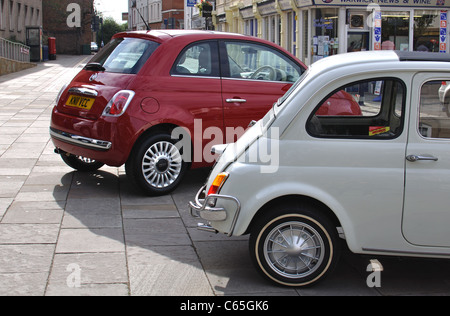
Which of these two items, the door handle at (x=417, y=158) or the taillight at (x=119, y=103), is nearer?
the door handle at (x=417, y=158)

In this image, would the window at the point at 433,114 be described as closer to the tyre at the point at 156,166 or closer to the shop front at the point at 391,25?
the tyre at the point at 156,166

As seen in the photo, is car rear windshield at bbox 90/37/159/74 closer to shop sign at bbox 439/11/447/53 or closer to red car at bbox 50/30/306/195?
red car at bbox 50/30/306/195

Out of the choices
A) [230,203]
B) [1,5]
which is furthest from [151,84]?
[1,5]

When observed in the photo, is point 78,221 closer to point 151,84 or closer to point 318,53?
point 151,84

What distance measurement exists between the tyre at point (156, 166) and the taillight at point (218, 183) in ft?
8.53

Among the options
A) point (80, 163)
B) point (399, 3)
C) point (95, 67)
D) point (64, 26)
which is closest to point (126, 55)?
point (95, 67)

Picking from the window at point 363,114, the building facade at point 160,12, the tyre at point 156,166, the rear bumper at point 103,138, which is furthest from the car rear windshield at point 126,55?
the building facade at point 160,12

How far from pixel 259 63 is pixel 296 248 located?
393 centimetres

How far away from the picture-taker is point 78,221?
6.52 meters

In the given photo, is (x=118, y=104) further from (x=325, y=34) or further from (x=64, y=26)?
(x=64, y=26)

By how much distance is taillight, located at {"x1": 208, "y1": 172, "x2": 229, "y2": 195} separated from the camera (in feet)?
15.9

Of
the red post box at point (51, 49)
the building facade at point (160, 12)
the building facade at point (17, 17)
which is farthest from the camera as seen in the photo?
the building facade at point (160, 12)

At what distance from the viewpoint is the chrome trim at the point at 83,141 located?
7359 millimetres

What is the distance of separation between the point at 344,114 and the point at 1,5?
127 feet
